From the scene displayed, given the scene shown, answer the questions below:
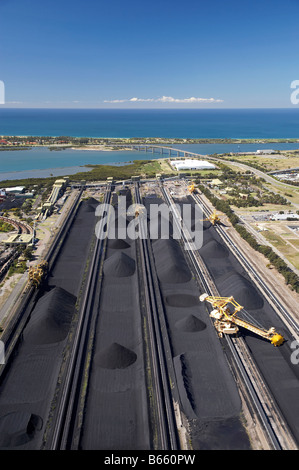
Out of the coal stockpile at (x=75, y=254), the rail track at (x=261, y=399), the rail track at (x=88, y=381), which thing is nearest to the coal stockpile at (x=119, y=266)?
the rail track at (x=88, y=381)

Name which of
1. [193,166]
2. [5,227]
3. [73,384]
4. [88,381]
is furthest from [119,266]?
[193,166]

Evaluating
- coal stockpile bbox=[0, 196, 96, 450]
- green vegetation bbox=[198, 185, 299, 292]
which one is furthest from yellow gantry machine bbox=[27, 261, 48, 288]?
green vegetation bbox=[198, 185, 299, 292]

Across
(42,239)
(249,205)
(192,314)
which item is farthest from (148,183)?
(192,314)

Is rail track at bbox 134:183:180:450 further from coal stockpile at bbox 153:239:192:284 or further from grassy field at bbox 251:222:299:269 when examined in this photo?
grassy field at bbox 251:222:299:269

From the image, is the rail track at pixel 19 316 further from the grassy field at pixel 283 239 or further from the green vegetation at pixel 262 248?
the grassy field at pixel 283 239
